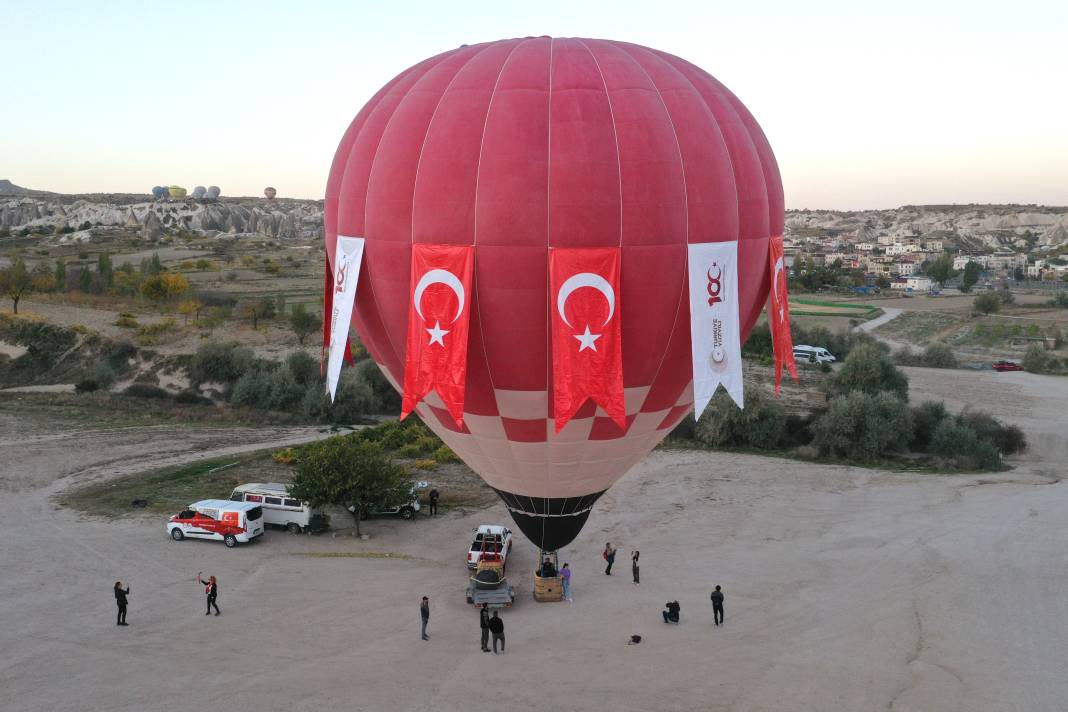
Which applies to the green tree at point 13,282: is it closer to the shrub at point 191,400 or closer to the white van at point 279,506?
the shrub at point 191,400

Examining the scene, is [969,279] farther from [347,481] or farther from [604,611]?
[604,611]

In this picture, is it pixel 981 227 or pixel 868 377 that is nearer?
pixel 868 377

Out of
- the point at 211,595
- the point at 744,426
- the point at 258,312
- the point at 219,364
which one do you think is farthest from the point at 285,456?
the point at 258,312

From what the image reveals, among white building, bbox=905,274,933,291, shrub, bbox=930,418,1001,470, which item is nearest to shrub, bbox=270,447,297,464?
shrub, bbox=930,418,1001,470

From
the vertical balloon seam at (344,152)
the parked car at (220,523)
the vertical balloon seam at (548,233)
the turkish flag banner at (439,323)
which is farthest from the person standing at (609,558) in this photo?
the vertical balloon seam at (344,152)

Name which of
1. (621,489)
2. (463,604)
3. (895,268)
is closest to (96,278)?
(621,489)

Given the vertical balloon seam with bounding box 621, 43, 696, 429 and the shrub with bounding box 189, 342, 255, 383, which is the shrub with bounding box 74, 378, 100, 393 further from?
the vertical balloon seam with bounding box 621, 43, 696, 429

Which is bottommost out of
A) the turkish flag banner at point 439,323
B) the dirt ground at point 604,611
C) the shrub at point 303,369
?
the dirt ground at point 604,611
